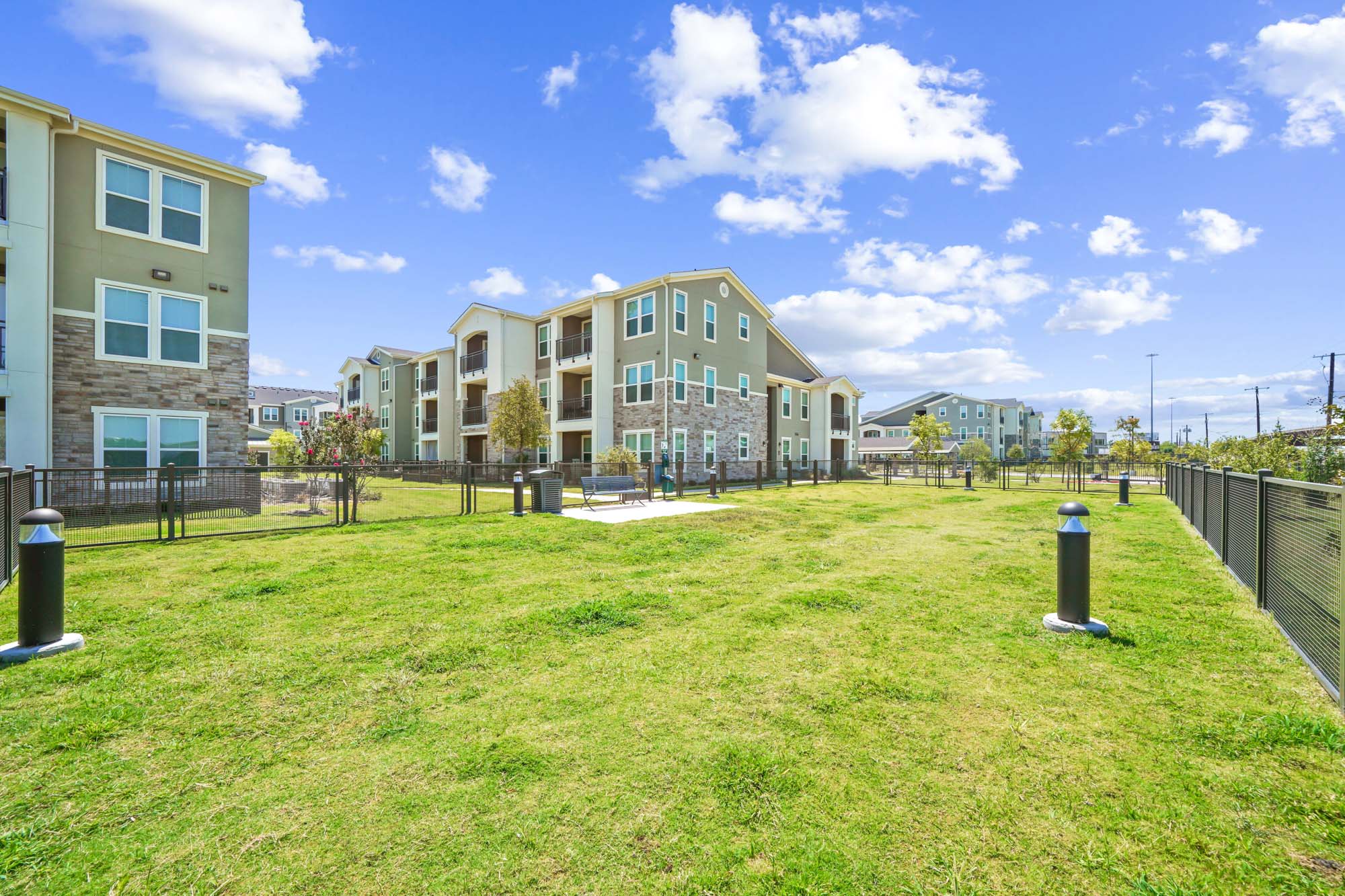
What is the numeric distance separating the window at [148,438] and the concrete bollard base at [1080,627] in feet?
55.6

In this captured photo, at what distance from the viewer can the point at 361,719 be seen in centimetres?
364

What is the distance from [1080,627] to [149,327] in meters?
20.1

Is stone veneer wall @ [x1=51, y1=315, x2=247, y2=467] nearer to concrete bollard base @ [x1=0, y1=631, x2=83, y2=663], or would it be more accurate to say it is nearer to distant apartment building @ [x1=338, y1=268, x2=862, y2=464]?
concrete bollard base @ [x1=0, y1=631, x2=83, y2=663]

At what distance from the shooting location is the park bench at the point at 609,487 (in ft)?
52.0

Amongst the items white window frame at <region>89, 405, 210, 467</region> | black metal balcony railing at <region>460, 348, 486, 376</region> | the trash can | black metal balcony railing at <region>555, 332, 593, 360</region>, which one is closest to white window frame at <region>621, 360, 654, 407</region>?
black metal balcony railing at <region>555, 332, 593, 360</region>

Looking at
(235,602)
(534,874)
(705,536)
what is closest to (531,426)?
(705,536)

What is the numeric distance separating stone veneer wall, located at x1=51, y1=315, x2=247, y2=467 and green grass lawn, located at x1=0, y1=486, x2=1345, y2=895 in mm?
9720

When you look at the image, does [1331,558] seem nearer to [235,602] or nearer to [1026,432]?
[235,602]

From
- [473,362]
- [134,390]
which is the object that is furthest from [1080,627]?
[473,362]

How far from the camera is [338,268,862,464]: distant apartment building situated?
26.1m

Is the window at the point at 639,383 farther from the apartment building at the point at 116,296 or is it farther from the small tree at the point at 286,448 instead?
the apartment building at the point at 116,296

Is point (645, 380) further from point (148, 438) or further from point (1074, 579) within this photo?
point (1074, 579)

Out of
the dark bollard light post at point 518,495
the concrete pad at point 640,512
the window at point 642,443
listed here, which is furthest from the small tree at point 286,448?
the concrete pad at point 640,512

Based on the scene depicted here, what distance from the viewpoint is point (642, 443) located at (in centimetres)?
2666
